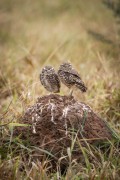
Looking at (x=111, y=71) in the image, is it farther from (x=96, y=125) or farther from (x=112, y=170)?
(x=112, y=170)

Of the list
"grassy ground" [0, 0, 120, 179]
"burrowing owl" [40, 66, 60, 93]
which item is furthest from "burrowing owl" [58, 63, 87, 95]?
"grassy ground" [0, 0, 120, 179]

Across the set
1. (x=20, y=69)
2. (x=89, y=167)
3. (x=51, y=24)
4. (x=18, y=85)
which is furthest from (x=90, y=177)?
(x=51, y=24)

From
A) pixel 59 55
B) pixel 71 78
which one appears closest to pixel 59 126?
pixel 71 78

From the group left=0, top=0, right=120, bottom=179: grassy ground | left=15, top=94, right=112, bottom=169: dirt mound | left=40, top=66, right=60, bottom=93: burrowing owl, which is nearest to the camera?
left=15, top=94, right=112, bottom=169: dirt mound

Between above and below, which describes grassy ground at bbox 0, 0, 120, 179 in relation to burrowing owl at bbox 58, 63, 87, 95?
above

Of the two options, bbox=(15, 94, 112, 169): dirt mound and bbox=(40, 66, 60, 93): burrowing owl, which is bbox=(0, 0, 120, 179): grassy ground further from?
bbox=(40, 66, 60, 93): burrowing owl

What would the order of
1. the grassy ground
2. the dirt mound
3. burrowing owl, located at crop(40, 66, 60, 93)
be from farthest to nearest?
burrowing owl, located at crop(40, 66, 60, 93)
the grassy ground
the dirt mound

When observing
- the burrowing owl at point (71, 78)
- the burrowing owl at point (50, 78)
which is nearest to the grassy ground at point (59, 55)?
the burrowing owl at point (50, 78)
